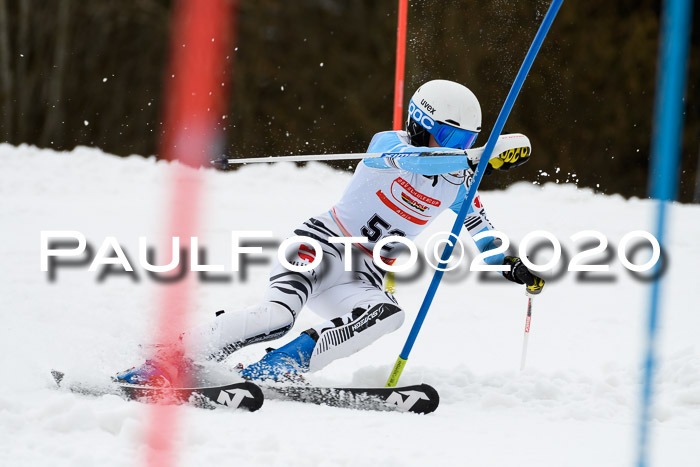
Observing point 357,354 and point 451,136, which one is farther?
point 357,354

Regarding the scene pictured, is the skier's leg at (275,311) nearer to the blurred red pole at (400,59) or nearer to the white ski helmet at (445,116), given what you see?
the white ski helmet at (445,116)

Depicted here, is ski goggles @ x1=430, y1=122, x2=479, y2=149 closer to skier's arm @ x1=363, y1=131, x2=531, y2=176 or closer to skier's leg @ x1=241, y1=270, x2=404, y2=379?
skier's arm @ x1=363, y1=131, x2=531, y2=176

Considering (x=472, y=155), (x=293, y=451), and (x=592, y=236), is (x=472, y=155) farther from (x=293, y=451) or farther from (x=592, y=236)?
(x=592, y=236)

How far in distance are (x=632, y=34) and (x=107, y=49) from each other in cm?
900

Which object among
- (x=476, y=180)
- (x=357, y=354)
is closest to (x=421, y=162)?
(x=476, y=180)

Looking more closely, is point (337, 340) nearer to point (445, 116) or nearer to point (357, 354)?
point (445, 116)

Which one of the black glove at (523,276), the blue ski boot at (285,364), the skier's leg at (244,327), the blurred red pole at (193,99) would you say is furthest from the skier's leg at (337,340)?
the blurred red pole at (193,99)

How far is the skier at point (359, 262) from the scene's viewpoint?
3508mm

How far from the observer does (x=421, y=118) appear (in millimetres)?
3686

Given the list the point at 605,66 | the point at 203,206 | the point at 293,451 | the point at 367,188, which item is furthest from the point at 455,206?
the point at 605,66

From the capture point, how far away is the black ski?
334 centimetres

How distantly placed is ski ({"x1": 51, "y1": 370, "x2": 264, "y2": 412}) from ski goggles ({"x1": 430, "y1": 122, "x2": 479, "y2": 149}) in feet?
4.12

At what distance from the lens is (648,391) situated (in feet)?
7.36

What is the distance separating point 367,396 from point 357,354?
4.28 ft
